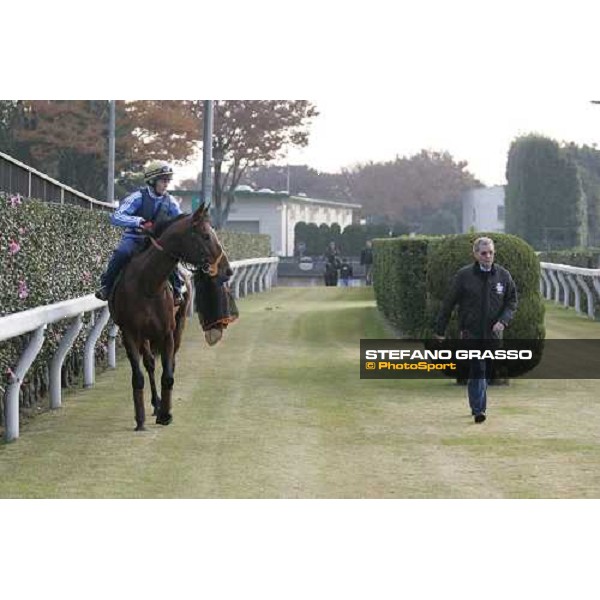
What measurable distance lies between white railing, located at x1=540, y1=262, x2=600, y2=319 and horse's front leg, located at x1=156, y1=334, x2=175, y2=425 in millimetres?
11912

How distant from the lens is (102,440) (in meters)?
10.8

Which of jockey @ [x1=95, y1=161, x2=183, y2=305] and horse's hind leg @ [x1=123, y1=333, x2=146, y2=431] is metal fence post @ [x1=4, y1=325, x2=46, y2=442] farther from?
jockey @ [x1=95, y1=161, x2=183, y2=305]

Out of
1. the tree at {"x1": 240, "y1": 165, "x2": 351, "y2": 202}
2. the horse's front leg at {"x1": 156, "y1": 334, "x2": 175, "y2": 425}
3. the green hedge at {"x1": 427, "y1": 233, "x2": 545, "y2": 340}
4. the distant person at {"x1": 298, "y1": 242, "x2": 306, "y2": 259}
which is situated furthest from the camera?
the tree at {"x1": 240, "y1": 165, "x2": 351, "y2": 202}

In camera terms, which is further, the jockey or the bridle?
the jockey

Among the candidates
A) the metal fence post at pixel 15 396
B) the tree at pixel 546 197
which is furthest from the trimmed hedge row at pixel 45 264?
the tree at pixel 546 197

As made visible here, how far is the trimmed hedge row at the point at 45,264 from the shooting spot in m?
11.4

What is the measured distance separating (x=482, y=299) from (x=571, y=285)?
16139 millimetres

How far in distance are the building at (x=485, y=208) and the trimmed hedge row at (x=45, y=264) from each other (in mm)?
49161

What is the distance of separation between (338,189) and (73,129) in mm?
40113

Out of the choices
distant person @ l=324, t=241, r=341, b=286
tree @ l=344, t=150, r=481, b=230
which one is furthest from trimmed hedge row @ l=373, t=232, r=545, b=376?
tree @ l=344, t=150, r=481, b=230

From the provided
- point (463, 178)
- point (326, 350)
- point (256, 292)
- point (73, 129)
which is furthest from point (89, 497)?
point (463, 178)

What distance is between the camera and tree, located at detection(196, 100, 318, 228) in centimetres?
4553

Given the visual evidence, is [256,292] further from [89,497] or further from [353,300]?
[89,497]

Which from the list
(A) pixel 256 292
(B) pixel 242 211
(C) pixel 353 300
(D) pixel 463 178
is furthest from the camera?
(D) pixel 463 178
